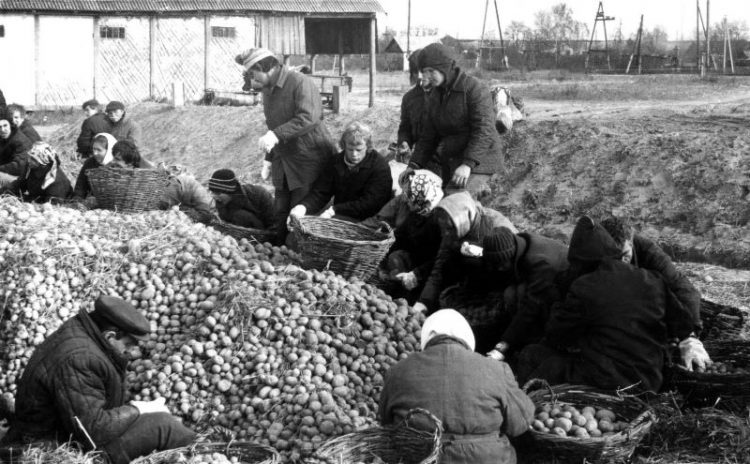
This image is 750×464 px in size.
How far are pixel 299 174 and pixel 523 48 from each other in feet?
111

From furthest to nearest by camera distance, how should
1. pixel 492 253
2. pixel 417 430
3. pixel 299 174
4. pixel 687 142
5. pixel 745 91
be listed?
pixel 745 91
pixel 687 142
pixel 299 174
pixel 492 253
pixel 417 430

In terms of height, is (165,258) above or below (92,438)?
above

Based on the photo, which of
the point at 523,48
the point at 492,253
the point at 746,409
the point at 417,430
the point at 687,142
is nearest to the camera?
the point at 417,430

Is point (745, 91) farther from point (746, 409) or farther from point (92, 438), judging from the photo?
point (92, 438)

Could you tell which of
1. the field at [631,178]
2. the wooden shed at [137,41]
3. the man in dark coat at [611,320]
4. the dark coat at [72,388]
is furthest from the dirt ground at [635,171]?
the wooden shed at [137,41]

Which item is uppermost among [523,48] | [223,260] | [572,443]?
[523,48]

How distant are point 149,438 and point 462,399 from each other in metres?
1.47

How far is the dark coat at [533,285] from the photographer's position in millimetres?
5203

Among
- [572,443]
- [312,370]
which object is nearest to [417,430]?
[572,443]

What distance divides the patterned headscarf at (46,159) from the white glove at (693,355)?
18.1 feet

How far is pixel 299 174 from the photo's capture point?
272 inches

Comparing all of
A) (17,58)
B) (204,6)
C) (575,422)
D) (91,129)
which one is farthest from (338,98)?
(575,422)

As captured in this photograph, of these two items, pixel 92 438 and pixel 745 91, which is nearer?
pixel 92 438

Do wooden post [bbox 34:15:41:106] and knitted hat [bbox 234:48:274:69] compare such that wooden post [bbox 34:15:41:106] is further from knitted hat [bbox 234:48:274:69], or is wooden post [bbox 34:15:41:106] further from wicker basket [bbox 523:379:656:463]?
wicker basket [bbox 523:379:656:463]
